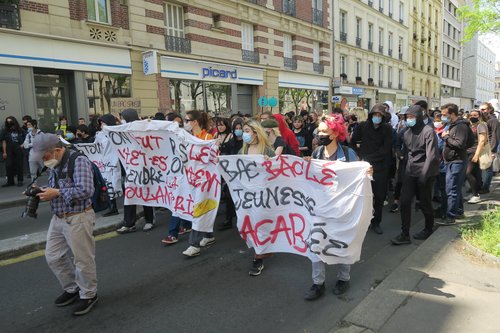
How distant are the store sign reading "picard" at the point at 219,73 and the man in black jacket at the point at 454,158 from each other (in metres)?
12.8

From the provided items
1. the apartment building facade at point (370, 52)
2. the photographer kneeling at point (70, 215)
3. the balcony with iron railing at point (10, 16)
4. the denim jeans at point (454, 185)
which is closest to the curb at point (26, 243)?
the photographer kneeling at point (70, 215)

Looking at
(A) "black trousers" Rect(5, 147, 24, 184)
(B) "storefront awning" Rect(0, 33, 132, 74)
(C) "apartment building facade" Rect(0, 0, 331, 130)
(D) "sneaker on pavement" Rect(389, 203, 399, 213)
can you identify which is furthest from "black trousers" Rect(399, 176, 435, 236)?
(B) "storefront awning" Rect(0, 33, 132, 74)

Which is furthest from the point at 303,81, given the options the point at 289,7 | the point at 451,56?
the point at 451,56

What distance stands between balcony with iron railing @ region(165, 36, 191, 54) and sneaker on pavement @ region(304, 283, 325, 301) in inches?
557

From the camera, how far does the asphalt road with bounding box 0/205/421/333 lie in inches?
130

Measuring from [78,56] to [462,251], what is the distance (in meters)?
12.6

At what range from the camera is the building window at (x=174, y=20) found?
16.1m

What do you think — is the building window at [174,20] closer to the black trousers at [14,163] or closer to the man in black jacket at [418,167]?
the black trousers at [14,163]

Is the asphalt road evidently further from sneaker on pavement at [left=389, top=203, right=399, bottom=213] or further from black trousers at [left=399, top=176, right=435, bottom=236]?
sneaker on pavement at [left=389, top=203, right=399, bottom=213]

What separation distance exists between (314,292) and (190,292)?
1.26 meters

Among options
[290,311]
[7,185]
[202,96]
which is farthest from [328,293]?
[202,96]

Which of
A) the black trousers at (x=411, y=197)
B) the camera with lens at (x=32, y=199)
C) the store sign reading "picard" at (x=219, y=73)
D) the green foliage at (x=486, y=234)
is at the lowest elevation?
the green foliage at (x=486, y=234)

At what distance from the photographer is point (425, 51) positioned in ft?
148

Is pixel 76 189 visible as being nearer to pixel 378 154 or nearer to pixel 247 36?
pixel 378 154
